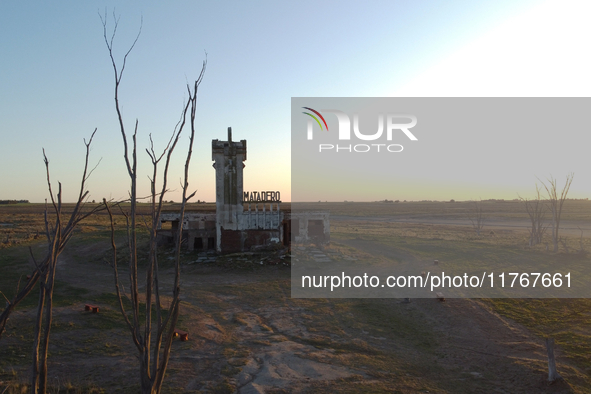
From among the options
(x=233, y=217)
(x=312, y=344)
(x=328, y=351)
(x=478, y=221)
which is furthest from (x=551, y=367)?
(x=478, y=221)

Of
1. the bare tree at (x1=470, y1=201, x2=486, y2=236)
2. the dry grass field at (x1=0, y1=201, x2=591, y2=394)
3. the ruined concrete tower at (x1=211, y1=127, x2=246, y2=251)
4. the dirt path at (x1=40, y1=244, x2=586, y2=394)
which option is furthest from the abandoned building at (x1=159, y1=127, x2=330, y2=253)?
the bare tree at (x1=470, y1=201, x2=486, y2=236)

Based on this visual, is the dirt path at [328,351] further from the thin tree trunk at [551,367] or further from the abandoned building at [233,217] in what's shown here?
the abandoned building at [233,217]

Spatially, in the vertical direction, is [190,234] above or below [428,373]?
above

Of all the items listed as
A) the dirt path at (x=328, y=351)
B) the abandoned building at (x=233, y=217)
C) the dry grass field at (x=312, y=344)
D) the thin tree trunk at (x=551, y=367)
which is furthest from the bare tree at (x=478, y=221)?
the thin tree trunk at (x=551, y=367)

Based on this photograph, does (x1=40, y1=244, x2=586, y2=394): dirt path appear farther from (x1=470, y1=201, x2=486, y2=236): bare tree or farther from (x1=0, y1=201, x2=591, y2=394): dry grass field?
(x1=470, y1=201, x2=486, y2=236): bare tree

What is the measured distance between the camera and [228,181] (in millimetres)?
22344

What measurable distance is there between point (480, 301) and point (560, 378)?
6.54 metres

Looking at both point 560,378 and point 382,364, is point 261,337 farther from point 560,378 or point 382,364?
point 560,378

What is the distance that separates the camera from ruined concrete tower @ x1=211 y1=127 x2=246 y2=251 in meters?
22.2

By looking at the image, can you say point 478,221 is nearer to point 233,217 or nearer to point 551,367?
point 233,217

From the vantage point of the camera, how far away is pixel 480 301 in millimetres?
14117

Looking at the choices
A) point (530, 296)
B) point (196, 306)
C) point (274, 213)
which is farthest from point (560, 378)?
point (274, 213)

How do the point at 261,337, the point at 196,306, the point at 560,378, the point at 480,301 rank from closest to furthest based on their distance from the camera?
1. the point at 560,378
2. the point at 261,337
3. the point at 196,306
4. the point at 480,301

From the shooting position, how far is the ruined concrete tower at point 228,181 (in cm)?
2225
